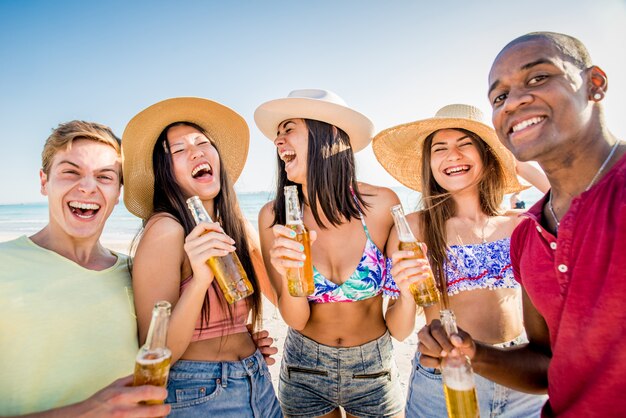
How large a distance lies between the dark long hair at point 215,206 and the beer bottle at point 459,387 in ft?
4.62

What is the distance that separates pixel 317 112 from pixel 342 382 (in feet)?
7.58

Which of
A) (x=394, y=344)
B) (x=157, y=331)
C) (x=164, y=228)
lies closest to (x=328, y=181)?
(x=164, y=228)

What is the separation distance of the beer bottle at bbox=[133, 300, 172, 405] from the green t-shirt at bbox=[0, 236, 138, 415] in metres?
0.61

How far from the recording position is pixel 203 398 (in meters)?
2.09

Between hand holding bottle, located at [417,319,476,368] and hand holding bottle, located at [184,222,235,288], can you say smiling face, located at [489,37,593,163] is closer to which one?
hand holding bottle, located at [417,319,476,368]

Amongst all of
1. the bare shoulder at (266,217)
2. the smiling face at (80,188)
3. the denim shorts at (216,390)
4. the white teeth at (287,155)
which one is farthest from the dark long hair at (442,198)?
the smiling face at (80,188)

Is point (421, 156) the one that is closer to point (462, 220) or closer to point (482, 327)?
point (462, 220)

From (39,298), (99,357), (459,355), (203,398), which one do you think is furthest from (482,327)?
(39,298)

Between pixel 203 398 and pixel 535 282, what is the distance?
6.32 feet

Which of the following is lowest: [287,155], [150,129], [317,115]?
[287,155]

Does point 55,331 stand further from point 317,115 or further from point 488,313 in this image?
point 488,313

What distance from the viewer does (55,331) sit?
5.69 ft

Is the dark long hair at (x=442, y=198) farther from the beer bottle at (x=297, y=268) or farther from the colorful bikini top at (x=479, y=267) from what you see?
the beer bottle at (x=297, y=268)

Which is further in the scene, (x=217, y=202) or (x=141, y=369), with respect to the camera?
(x=217, y=202)
